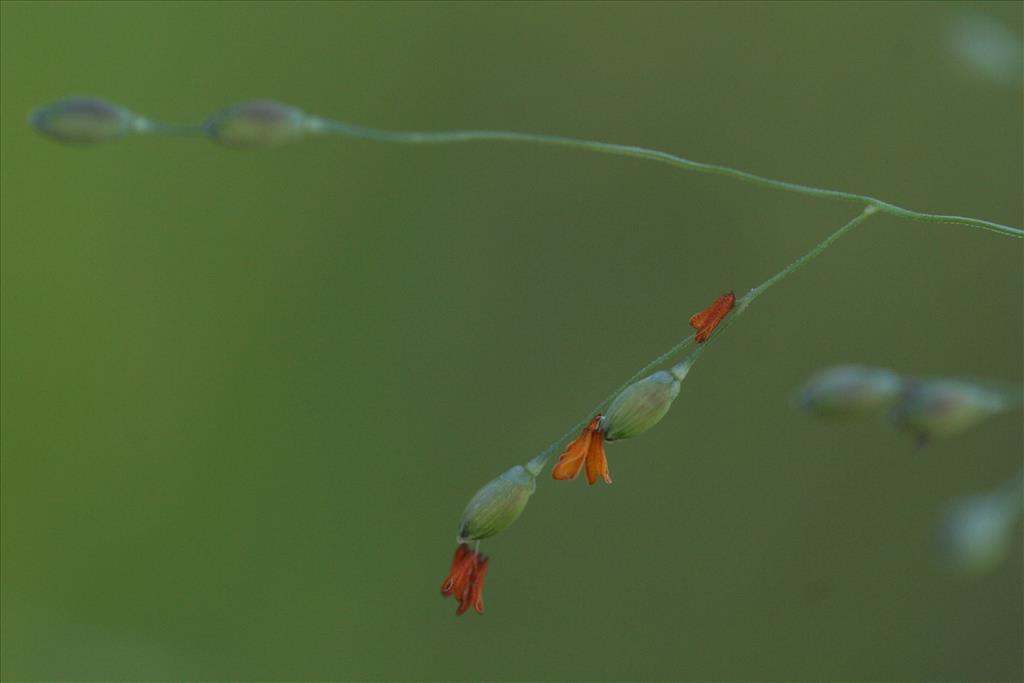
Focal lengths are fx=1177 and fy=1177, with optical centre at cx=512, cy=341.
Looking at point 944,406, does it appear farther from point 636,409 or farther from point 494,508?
point 494,508

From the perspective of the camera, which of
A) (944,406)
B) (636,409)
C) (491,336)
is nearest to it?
(944,406)

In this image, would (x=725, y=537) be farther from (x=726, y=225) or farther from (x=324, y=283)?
(x=324, y=283)

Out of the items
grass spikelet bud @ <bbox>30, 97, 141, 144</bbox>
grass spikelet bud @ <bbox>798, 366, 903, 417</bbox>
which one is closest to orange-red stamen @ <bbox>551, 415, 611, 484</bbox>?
grass spikelet bud @ <bbox>798, 366, 903, 417</bbox>

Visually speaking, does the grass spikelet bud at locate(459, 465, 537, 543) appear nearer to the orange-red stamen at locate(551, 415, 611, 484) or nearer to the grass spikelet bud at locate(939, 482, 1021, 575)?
the orange-red stamen at locate(551, 415, 611, 484)

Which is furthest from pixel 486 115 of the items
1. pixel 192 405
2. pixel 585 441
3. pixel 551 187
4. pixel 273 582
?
pixel 585 441

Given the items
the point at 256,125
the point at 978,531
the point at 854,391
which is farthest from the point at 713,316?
the point at 256,125
